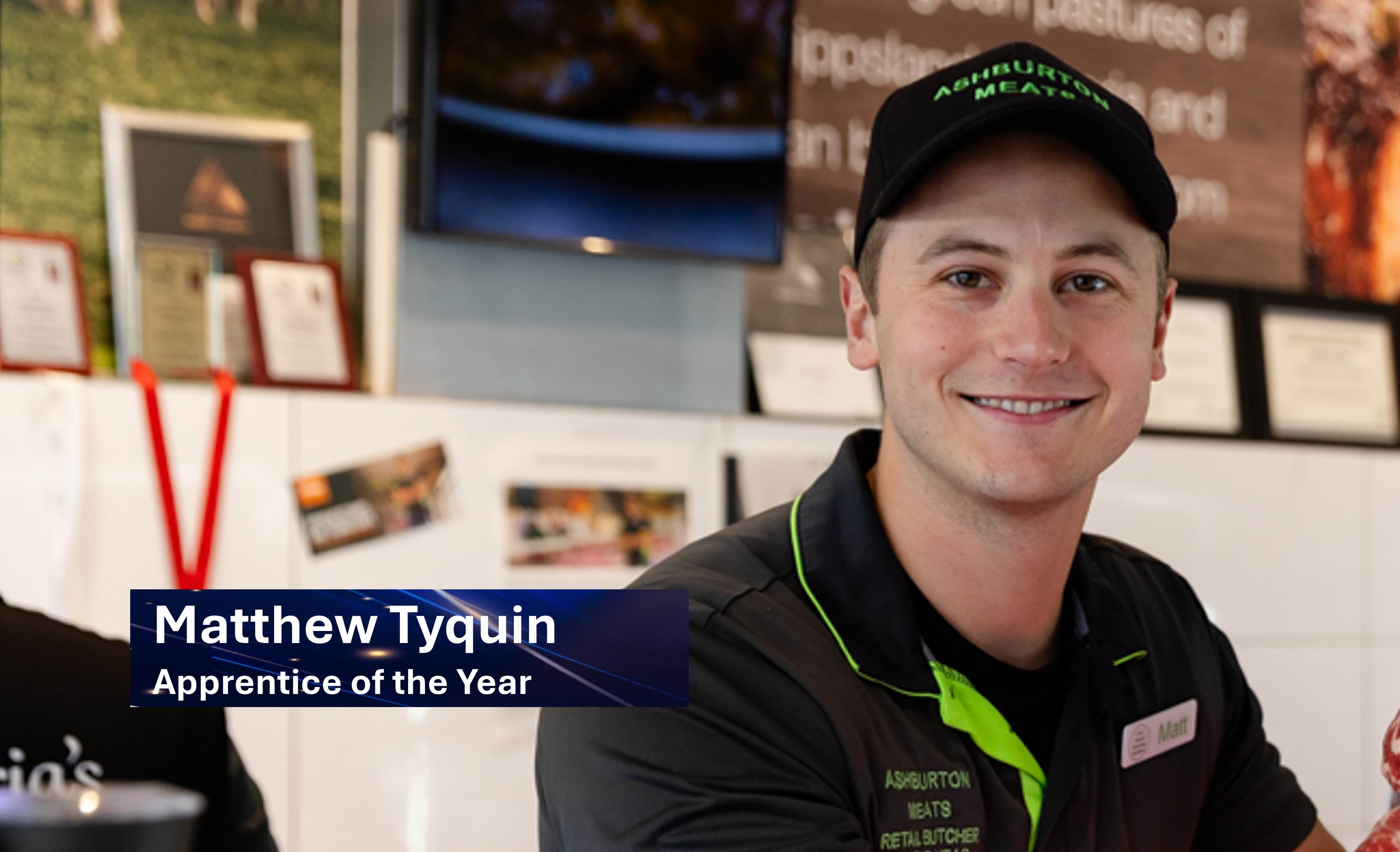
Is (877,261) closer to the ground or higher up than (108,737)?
higher up

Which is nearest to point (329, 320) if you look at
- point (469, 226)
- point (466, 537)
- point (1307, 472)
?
point (469, 226)

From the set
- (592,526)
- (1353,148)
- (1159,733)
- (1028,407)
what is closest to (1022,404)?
(1028,407)

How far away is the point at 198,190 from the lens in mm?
2396

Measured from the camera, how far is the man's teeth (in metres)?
1.13

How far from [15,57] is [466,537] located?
3.69ft

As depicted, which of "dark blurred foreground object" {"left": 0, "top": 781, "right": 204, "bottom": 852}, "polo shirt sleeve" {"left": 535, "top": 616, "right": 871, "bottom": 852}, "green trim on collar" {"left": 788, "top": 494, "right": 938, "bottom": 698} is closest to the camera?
"dark blurred foreground object" {"left": 0, "top": 781, "right": 204, "bottom": 852}

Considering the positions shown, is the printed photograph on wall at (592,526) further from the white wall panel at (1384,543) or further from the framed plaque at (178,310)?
the white wall panel at (1384,543)

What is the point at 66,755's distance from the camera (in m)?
0.86

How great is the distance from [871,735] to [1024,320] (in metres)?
0.35

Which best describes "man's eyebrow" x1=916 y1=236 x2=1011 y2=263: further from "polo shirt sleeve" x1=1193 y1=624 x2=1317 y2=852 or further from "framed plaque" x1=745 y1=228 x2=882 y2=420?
"framed plaque" x1=745 y1=228 x2=882 y2=420

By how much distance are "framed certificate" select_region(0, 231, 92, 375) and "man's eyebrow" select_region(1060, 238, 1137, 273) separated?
5.16 feet

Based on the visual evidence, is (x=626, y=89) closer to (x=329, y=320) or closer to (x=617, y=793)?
(x=329, y=320)

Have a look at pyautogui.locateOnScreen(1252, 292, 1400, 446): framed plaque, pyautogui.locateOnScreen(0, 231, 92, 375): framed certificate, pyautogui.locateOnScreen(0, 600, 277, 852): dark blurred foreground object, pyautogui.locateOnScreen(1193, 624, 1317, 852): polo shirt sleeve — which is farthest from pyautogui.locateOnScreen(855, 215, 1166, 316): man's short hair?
pyautogui.locateOnScreen(1252, 292, 1400, 446): framed plaque

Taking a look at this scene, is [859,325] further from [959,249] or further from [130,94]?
[130,94]
